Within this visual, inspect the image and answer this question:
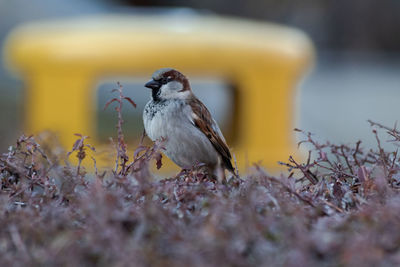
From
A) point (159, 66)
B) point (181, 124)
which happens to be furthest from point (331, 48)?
point (181, 124)

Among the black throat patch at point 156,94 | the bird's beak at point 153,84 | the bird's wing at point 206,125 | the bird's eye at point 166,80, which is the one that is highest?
the bird's eye at point 166,80

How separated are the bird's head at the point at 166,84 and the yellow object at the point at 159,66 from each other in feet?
10.2

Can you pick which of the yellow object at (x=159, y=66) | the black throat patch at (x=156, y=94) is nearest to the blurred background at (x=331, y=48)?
the yellow object at (x=159, y=66)

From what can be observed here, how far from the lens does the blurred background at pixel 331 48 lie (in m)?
13.7

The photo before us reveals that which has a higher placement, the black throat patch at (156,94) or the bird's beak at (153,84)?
the bird's beak at (153,84)

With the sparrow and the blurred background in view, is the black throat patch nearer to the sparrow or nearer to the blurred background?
the sparrow

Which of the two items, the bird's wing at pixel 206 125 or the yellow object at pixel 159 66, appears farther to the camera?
the yellow object at pixel 159 66

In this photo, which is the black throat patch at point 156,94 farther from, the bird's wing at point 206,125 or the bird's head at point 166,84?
the bird's wing at point 206,125

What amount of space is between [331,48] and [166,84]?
19.7 meters

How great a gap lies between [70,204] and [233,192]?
0.37 metres

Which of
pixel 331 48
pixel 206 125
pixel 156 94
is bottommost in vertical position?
pixel 206 125

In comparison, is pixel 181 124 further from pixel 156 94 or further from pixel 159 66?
pixel 159 66

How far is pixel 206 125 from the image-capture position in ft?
11.3

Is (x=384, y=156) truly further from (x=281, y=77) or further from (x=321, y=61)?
(x=321, y=61)
